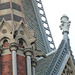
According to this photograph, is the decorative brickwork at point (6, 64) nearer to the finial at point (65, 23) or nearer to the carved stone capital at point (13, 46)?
the carved stone capital at point (13, 46)

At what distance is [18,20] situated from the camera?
3859cm

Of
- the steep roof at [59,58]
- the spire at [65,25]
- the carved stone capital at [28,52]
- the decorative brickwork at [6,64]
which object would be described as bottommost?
the decorative brickwork at [6,64]

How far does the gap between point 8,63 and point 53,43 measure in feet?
49.0

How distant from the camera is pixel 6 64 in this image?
3694 cm

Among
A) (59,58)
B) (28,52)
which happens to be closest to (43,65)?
(59,58)

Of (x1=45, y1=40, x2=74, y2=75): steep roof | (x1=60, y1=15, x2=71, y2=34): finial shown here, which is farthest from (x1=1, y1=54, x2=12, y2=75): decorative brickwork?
(x1=60, y1=15, x2=71, y2=34): finial

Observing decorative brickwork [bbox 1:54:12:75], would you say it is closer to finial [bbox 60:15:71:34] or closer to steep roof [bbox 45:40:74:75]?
steep roof [bbox 45:40:74:75]

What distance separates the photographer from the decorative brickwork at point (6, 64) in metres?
36.6

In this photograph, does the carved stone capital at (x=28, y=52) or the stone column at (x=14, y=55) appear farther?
the carved stone capital at (x=28, y=52)

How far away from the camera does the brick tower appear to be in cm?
3688

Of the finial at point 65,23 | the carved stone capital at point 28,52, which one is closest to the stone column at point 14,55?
the carved stone capital at point 28,52

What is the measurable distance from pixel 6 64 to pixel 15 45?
940mm

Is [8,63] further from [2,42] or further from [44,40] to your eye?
[44,40]

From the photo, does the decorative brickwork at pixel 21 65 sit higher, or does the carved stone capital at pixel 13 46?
the carved stone capital at pixel 13 46
